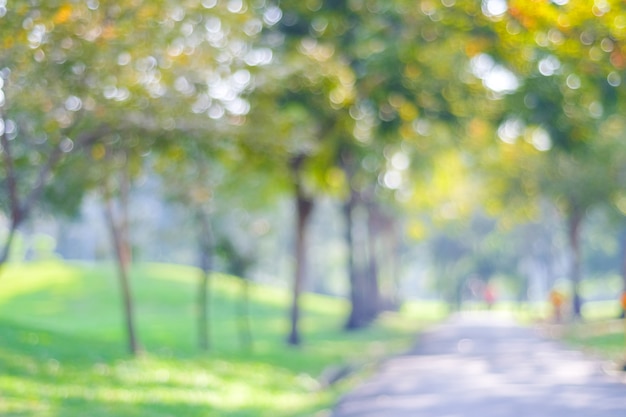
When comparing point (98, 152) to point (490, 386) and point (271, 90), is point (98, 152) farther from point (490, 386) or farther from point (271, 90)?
point (490, 386)

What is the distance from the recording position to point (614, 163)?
42.6 metres

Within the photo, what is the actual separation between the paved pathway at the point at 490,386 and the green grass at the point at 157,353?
3.78 ft

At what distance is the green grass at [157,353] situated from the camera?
17188mm

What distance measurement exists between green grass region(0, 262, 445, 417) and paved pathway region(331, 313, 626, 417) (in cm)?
115

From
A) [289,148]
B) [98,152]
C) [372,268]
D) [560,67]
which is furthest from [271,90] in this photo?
[372,268]

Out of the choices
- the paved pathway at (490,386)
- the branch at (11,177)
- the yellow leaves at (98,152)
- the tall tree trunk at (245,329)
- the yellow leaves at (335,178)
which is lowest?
the paved pathway at (490,386)

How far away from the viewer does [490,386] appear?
1806cm

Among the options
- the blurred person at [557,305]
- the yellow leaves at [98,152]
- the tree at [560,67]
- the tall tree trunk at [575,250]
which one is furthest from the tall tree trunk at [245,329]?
the tall tree trunk at [575,250]

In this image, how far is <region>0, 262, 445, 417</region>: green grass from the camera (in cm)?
1719

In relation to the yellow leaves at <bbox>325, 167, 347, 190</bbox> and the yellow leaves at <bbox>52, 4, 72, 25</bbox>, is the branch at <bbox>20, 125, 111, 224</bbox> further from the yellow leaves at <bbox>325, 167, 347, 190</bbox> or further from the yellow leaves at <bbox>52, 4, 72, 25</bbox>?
the yellow leaves at <bbox>325, 167, 347, 190</bbox>

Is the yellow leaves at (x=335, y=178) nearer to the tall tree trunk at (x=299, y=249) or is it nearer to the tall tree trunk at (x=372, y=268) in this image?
the tall tree trunk at (x=299, y=249)

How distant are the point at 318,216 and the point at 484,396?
2993 inches

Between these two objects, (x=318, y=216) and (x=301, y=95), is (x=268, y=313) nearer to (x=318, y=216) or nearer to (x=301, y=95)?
(x=301, y=95)

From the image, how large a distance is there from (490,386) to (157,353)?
33.2ft
